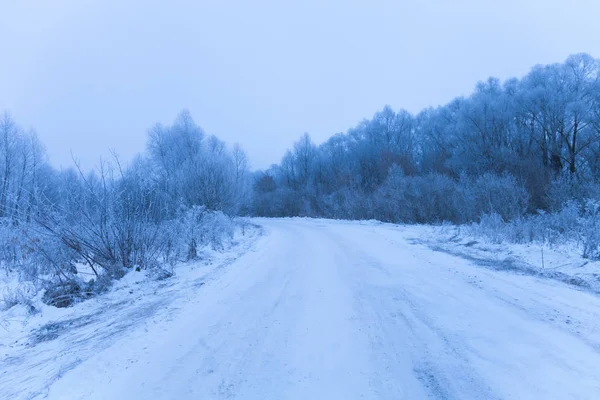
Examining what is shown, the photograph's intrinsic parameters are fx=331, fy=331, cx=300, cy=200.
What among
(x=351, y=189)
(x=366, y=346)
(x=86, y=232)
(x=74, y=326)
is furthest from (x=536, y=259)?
(x=351, y=189)

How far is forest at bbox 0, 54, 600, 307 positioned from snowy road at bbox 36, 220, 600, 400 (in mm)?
3348

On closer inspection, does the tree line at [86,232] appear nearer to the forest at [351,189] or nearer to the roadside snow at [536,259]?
the forest at [351,189]

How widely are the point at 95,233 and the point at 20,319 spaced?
2794mm

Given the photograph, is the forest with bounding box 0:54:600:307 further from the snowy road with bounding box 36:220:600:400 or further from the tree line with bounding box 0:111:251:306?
the snowy road with bounding box 36:220:600:400

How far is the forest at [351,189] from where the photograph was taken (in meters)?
7.85

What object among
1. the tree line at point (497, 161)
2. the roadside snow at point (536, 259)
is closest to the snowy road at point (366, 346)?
the roadside snow at point (536, 259)

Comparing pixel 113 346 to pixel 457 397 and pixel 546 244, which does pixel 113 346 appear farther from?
pixel 546 244

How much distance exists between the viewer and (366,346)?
12.7 feet

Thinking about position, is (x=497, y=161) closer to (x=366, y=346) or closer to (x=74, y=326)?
(x=366, y=346)

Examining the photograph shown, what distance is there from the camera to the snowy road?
305cm

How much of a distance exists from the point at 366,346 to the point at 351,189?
120 feet

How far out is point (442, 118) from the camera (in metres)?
48.6

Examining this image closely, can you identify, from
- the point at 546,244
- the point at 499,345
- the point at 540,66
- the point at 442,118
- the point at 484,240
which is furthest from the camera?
the point at 442,118

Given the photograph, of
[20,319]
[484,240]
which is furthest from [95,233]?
[484,240]
